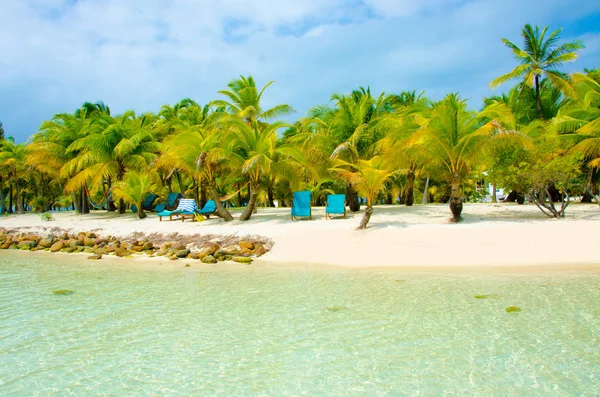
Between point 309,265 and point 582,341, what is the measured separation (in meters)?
5.96

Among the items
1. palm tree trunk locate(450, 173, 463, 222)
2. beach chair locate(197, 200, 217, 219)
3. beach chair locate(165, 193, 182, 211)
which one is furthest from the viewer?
beach chair locate(165, 193, 182, 211)

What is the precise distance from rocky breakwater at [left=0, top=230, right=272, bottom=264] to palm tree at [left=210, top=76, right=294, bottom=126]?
326 inches

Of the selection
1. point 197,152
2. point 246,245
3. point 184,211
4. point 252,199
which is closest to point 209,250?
point 246,245

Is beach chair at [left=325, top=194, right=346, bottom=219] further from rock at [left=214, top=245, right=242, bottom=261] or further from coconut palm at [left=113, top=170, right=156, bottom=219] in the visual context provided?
coconut palm at [left=113, top=170, right=156, bottom=219]

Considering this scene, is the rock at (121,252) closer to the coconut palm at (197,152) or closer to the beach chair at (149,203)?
the coconut palm at (197,152)

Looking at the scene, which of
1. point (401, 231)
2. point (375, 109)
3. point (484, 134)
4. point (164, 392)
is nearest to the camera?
point (164, 392)

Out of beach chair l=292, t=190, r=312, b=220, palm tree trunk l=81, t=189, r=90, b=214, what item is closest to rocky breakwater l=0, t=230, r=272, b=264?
beach chair l=292, t=190, r=312, b=220

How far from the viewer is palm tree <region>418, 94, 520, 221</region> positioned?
1248 cm

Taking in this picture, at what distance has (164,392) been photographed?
11.8 ft

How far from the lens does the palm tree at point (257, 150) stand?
14.2 metres

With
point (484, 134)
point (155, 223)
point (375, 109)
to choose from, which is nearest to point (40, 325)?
point (155, 223)

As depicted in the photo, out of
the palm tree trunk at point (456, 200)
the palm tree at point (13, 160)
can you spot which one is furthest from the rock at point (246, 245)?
the palm tree at point (13, 160)

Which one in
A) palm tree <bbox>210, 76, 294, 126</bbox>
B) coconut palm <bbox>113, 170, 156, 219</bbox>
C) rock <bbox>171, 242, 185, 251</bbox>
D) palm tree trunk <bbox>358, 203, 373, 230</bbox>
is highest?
palm tree <bbox>210, 76, 294, 126</bbox>

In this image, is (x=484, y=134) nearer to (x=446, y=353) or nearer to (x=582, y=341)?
(x=582, y=341)
